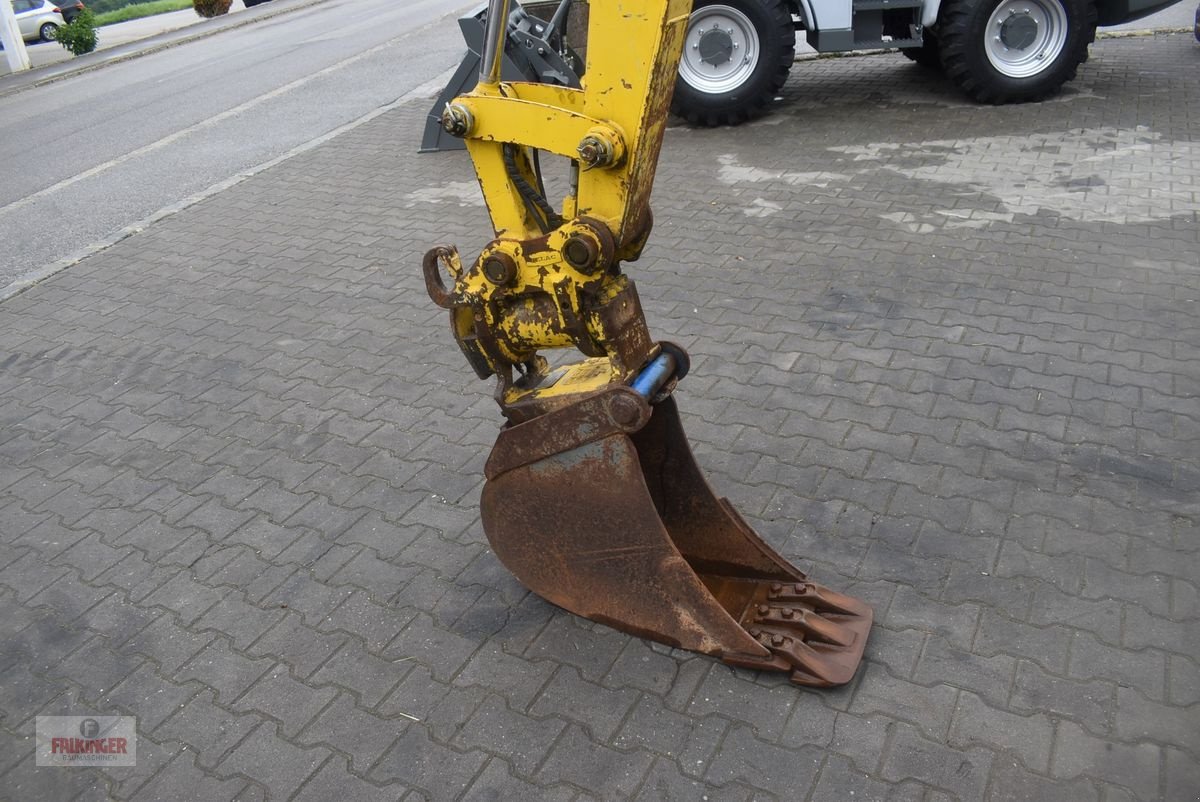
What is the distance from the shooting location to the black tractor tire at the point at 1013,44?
28.5ft

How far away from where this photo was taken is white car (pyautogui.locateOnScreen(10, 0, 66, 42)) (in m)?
24.7

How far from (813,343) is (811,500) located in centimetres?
142

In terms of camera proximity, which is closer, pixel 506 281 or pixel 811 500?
pixel 506 281

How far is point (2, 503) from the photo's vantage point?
4.52m

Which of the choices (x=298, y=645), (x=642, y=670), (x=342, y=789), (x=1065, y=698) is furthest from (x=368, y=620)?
(x=1065, y=698)

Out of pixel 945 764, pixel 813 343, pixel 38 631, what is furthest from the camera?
pixel 813 343

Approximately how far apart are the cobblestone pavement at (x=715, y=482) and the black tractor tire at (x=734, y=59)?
186 cm

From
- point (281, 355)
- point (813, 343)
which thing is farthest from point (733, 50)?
point (281, 355)

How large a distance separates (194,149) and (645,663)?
9264mm

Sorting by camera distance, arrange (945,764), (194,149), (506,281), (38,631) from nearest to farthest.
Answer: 1. (945,764)
2. (506,281)
3. (38,631)
4. (194,149)

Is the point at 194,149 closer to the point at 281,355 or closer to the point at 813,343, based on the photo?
the point at 281,355

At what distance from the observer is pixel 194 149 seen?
10500mm

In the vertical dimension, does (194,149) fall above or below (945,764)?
above

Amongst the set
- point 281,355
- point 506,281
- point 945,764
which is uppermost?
point 506,281
